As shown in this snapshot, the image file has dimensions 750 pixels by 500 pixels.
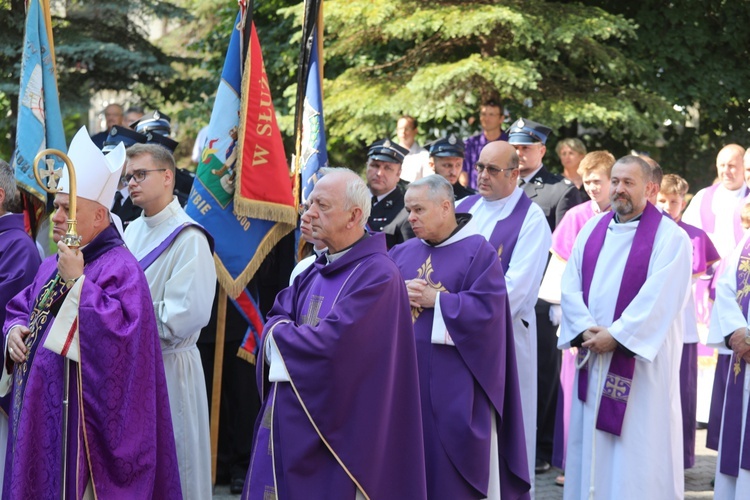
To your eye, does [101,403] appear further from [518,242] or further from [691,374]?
[691,374]

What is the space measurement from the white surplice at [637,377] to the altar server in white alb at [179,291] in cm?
240

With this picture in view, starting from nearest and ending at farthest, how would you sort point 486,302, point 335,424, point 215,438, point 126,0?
1. point 335,424
2. point 486,302
3. point 215,438
4. point 126,0

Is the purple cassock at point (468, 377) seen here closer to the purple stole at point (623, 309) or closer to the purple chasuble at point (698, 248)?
the purple stole at point (623, 309)

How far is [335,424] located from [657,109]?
824 centimetres

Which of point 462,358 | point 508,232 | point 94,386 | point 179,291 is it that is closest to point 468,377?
point 462,358

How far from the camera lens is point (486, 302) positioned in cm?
617

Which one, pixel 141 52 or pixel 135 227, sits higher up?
pixel 141 52

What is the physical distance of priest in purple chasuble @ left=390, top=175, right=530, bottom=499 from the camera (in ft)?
20.1

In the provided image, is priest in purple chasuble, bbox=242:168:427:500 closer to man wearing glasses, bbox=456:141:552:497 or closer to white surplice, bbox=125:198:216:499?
white surplice, bbox=125:198:216:499

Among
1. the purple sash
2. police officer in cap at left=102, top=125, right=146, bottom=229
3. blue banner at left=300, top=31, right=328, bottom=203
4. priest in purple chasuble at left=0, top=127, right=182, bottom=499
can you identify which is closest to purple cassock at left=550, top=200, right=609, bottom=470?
blue banner at left=300, top=31, right=328, bottom=203

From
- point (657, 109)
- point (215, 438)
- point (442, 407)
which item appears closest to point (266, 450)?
point (442, 407)

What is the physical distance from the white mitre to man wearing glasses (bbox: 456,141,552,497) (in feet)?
9.49

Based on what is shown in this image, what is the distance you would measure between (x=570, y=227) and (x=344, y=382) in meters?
4.12

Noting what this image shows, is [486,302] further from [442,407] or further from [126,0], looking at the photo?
[126,0]
